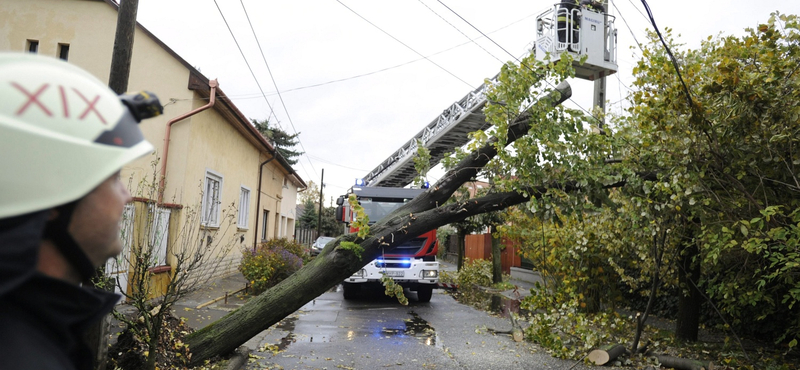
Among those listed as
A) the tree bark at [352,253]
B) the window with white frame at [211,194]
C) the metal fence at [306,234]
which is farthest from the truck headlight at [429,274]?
the metal fence at [306,234]

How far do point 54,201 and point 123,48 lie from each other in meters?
4.38

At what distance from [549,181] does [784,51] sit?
8.50ft

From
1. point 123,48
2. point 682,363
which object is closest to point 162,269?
point 123,48

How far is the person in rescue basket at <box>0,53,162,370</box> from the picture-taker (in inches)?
33.9

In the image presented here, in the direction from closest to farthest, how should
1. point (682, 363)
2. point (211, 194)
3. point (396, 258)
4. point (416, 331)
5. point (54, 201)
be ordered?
1. point (54, 201)
2. point (682, 363)
3. point (416, 331)
4. point (396, 258)
5. point (211, 194)

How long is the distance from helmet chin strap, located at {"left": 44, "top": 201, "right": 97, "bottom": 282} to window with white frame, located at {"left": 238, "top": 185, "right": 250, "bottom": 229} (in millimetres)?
16644

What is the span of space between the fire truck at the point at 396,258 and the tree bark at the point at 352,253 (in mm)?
6199

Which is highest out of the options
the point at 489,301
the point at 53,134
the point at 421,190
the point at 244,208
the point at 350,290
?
the point at 421,190

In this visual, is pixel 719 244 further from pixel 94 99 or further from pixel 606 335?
pixel 94 99

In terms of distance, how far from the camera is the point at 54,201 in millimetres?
898

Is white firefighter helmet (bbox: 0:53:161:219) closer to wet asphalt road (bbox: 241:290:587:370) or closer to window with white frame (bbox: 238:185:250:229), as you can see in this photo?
wet asphalt road (bbox: 241:290:587:370)

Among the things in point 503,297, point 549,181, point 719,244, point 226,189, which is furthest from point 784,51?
point 226,189

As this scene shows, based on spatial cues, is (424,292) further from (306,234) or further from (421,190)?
(306,234)

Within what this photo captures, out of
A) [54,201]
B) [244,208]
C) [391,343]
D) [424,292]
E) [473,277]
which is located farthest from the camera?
[473,277]
